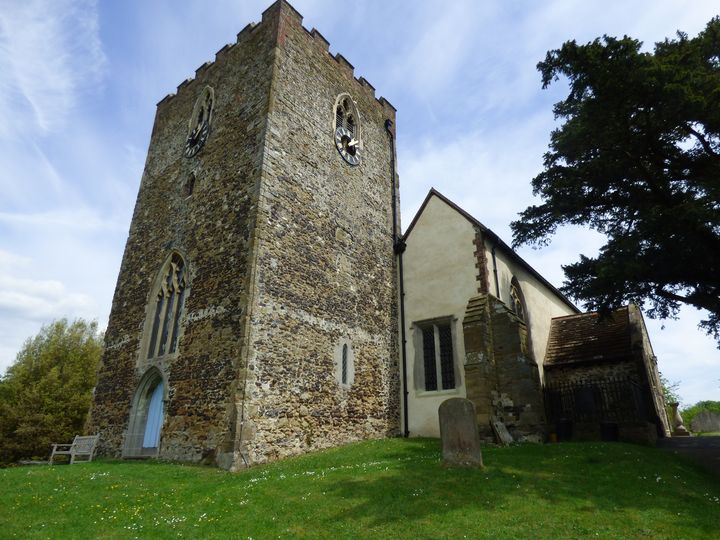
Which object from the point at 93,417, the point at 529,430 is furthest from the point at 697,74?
the point at 93,417

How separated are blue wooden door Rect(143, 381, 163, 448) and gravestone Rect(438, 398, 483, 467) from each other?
29.3 feet

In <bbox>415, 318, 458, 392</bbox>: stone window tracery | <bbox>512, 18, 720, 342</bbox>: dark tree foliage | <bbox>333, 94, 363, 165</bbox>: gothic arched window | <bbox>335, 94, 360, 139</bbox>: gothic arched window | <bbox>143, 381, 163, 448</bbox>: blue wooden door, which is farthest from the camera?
<bbox>335, 94, 360, 139</bbox>: gothic arched window

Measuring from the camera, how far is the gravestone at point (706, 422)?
87.6ft

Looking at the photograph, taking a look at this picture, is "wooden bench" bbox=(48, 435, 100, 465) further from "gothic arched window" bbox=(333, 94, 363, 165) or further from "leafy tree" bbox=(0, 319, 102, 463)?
"leafy tree" bbox=(0, 319, 102, 463)

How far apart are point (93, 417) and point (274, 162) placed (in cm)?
1140

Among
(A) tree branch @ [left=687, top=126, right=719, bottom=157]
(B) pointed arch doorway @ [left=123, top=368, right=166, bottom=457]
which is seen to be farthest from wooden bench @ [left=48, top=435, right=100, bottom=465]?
(A) tree branch @ [left=687, top=126, right=719, bottom=157]

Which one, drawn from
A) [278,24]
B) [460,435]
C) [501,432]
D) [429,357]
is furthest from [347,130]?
[460,435]

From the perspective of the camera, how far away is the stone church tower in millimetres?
12508

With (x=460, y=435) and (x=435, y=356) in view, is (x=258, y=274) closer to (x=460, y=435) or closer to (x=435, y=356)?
(x=460, y=435)

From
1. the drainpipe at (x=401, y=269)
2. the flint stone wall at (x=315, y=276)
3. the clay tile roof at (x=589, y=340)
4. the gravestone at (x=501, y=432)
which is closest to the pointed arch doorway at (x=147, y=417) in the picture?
the flint stone wall at (x=315, y=276)

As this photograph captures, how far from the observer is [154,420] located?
14.4 m

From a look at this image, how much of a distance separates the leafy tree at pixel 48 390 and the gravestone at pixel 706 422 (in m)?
38.0

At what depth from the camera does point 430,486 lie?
8.48 metres

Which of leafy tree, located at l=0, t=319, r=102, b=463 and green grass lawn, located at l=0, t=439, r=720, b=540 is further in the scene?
leafy tree, located at l=0, t=319, r=102, b=463
